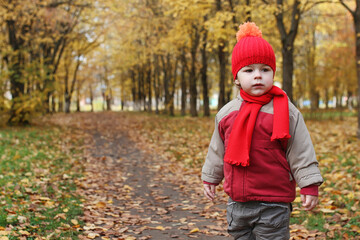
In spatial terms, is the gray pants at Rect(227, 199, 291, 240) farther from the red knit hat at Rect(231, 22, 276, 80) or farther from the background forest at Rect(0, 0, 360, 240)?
the background forest at Rect(0, 0, 360, 240)

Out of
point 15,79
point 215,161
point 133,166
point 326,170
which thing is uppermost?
point 15,79

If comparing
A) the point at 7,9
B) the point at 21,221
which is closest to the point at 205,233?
the point at 21,221

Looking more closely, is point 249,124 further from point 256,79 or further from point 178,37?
point 178,37

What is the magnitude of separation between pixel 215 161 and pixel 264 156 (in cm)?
47

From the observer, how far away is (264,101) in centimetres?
270

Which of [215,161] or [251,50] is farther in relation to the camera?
[215,161]

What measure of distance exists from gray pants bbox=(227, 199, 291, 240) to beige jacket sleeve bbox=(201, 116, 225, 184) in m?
0.31

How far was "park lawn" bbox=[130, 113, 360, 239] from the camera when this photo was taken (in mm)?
4930

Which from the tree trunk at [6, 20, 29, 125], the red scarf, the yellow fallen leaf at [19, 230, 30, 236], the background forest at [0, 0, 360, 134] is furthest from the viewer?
the tree trunk at [6, 20, 29, 125]

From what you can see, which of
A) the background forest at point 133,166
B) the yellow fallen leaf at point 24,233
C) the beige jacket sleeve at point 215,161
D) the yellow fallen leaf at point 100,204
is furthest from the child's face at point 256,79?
the yellow fallen leaf at point 100,204

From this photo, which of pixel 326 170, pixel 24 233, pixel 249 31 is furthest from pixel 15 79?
pixel 249 31

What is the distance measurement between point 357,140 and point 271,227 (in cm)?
1049

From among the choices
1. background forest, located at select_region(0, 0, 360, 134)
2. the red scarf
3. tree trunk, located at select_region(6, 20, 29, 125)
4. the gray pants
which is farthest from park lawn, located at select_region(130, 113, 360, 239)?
tree trunk, located at select_region(6, 20, 29, 125)

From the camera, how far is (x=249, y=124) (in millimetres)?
2600
